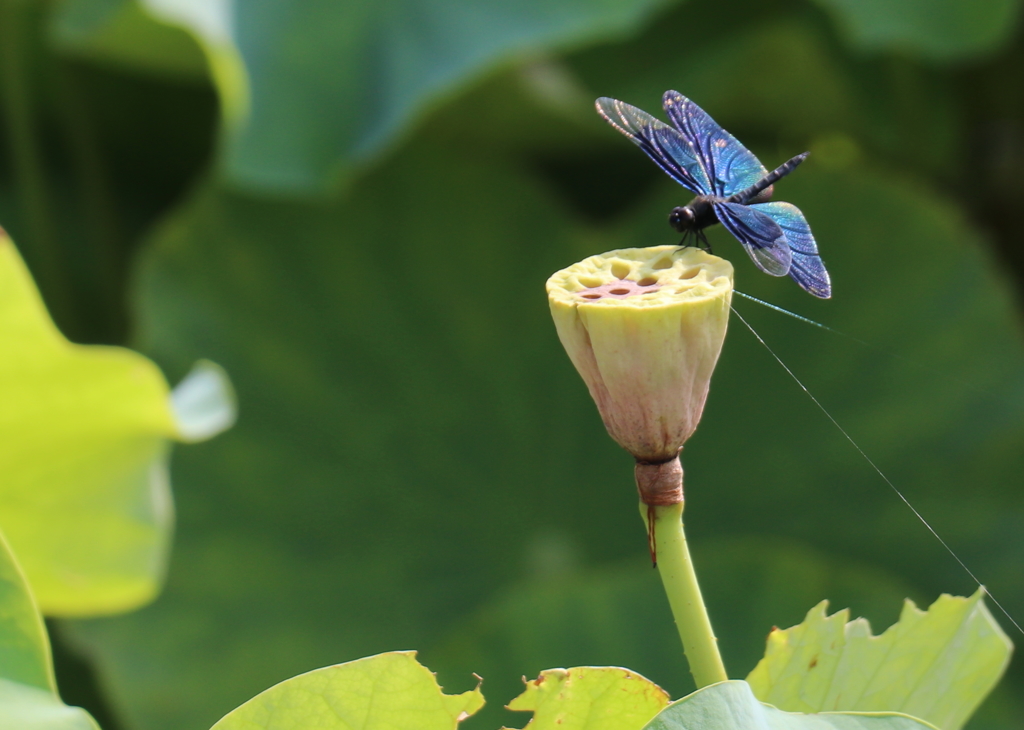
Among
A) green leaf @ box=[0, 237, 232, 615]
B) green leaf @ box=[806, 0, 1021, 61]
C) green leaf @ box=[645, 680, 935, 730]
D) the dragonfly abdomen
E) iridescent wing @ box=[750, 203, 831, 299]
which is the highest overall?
the dragonfly abdomen

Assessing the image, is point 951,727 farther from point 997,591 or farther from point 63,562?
point 997,591

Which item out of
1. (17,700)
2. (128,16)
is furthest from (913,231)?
(17,700)

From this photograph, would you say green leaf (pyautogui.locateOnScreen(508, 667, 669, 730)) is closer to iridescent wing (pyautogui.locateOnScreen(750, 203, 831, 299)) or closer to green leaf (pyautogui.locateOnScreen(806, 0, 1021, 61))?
iridescent wing (pyautogui.locateOnScreen(750, 203, 831, 299))

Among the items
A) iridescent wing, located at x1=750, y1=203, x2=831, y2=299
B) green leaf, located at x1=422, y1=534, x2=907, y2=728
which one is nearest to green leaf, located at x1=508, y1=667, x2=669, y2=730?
iridescent wing, located at x1=750, y1=203, x2=831, y2=299

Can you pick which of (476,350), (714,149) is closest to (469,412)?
(476,350)

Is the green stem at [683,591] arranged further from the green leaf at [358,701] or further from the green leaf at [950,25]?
the green leaf at [950,25]

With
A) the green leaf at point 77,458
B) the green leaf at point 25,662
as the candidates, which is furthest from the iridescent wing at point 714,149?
the green leaf at point 77,458
